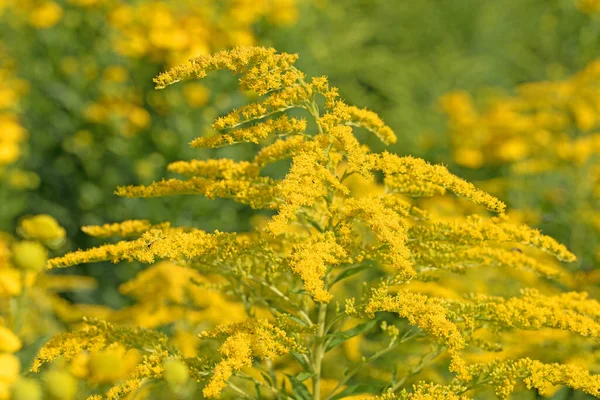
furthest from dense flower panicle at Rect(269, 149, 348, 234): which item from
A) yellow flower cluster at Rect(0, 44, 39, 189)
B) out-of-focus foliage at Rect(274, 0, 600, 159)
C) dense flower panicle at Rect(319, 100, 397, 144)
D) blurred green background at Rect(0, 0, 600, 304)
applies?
out-of-focus foliage at Rect(274, 0, 600, 159)

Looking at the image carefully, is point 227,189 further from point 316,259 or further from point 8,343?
Result: point 8,343

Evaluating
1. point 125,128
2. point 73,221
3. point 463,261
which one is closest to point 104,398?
point 463,261

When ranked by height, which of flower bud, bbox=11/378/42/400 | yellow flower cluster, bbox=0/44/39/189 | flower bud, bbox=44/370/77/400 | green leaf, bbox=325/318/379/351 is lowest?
flower bud, bbox=11/378/42/400

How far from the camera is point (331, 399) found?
195 cm

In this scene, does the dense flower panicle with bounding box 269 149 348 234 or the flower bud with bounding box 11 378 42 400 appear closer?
the flower bud with bounding box 11 378 42 400

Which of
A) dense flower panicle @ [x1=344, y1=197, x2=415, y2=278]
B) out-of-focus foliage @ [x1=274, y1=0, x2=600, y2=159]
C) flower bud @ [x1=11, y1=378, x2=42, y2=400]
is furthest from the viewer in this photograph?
out-of-focus foliage @ [x1=274, y1=0, x2=600, y2=159]

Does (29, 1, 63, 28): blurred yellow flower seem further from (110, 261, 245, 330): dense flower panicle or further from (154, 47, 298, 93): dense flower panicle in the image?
(154, 47, 298, 93): dense flower panicle

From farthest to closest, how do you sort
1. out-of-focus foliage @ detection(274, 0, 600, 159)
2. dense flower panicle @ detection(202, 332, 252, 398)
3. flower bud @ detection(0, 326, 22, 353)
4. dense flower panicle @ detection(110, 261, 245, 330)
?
out-of-focus foliage @ detection(274, 0, 600, 159) → dense flower panicle @ detection(110, 261, 245, 330) → dense flower panicle @ detection(202, 332, 252, 398) → flower bud @ detection(0, 326, 22, 353)

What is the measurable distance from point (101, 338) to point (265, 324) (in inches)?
20.0

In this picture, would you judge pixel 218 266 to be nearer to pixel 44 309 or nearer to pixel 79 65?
pixel 44 309

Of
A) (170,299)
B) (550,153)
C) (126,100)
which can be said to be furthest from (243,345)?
(126,100)

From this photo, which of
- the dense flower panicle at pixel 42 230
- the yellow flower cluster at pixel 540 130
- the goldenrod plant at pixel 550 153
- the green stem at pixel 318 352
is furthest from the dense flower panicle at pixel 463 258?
the yellow flower cluster at pixel 540 130

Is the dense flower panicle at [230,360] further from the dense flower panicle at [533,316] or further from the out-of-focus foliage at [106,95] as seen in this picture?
the out-of-focus foliage at [106,95]

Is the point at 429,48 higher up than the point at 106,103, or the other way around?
the point at 429,48
